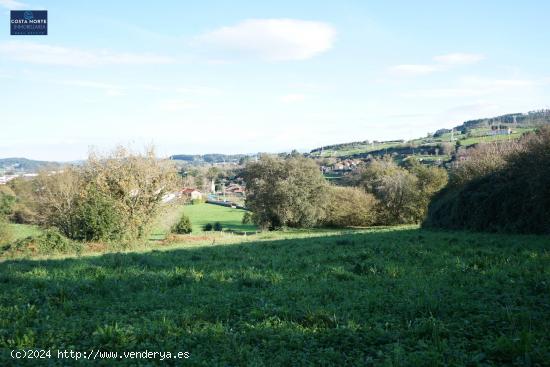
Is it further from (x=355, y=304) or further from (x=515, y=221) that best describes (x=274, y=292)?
(x=515, y=221)

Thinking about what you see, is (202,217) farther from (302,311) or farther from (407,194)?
(302,311)

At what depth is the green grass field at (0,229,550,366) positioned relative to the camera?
5.59 meters

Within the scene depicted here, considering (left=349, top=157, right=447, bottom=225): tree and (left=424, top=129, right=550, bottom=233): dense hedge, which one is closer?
(left=424, top=129, right=550, bottom=233): dense hedge

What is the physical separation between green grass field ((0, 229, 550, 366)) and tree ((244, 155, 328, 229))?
41342 mm

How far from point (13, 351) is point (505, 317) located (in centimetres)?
768

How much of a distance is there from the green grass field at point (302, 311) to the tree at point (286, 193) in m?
41.3

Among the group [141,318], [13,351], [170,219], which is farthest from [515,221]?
[170,219]

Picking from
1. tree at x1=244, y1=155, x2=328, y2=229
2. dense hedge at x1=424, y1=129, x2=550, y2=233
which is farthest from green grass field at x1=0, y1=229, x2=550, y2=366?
tree at x1=244, y1=155, x2=328, y2=229

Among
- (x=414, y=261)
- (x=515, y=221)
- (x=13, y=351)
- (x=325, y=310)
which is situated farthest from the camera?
(x=515, y=221)

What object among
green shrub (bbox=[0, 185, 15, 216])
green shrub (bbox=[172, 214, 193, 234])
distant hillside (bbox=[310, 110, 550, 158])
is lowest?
green shrub (bbox=[172, 214, 193, 234])

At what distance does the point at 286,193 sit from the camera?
52969 mm

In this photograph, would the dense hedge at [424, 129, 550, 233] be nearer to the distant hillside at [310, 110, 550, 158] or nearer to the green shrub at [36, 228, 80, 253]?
the green shrub at [36, 228, 80, 253]

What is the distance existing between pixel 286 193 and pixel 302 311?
150ft

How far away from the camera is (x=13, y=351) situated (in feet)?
19.3
